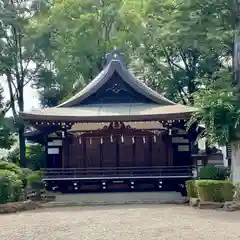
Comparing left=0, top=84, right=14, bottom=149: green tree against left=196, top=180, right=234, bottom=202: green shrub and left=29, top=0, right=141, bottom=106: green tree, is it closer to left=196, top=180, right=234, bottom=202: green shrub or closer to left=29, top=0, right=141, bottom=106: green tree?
left=29, top=0, right=141, bottom=106: green tree

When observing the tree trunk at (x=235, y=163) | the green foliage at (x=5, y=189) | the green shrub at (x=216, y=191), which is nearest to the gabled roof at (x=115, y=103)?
the tree trunk at (x=235, y=163)

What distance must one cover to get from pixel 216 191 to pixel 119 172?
6212mm

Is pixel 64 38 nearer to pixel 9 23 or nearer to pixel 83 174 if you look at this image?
pixel 9 23

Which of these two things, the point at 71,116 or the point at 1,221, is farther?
the point at 71,116

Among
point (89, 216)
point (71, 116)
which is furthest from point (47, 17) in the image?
point (89, 216)

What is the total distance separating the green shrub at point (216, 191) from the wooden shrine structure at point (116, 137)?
4571mm

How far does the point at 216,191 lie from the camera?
17.7 m

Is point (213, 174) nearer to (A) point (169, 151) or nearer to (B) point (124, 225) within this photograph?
(A) point (169, 151)

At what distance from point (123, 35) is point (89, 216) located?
19.5m

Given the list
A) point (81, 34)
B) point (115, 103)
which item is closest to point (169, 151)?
point (115, 103)

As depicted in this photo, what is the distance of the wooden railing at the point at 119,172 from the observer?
2256 cm

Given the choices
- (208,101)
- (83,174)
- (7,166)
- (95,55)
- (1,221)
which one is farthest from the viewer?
(95,55)

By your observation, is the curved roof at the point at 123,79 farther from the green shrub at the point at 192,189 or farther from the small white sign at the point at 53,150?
the green shrub at the point at 192,189

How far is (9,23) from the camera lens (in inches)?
1291
